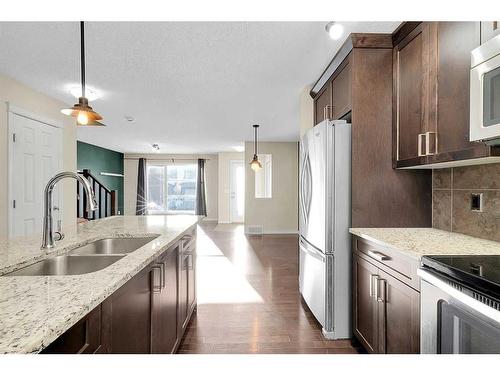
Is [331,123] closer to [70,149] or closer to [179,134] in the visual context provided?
[70,149]

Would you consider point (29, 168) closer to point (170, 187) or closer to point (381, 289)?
point (381, 289)

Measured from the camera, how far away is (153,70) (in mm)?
2895

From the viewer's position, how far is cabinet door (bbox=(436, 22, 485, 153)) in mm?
1480

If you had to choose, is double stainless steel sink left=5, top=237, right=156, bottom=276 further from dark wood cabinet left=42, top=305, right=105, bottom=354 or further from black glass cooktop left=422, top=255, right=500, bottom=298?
black glass cooktop left=422, top=255, right=500, bottom=298

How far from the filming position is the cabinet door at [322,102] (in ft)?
9.00

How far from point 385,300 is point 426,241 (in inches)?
16.7

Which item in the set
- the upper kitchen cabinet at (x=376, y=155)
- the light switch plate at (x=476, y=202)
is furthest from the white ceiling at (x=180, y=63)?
the light switch plate at (x=476, y=202)

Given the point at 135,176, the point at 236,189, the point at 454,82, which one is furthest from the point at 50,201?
Answer: the point at 135,176

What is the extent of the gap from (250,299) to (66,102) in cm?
364

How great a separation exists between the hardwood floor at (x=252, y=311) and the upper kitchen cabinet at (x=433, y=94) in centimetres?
149

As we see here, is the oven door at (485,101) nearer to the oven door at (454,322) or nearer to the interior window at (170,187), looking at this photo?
the oven door at (454,322)

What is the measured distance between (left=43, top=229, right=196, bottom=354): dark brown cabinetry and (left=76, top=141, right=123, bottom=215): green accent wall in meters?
6.38
